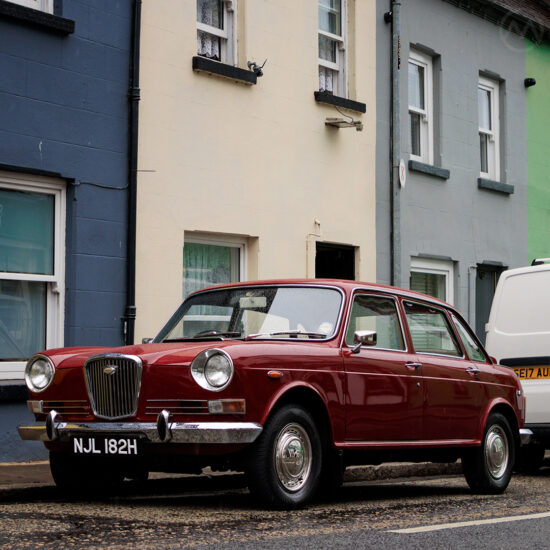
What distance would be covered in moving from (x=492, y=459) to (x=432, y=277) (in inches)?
313

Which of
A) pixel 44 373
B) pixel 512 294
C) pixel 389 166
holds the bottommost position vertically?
pixel 44 373

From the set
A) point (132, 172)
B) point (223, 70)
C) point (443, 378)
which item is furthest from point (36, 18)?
point (443, 378)

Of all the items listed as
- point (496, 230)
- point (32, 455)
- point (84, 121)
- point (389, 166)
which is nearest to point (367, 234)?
point (389, 166)

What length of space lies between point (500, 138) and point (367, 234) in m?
4.63

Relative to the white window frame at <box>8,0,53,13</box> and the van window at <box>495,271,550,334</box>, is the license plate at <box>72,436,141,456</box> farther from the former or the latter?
the van window at <box>495,271,550,334</box>

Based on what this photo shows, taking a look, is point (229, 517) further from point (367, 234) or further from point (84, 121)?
point (367, 234)

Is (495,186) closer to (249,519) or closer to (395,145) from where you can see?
(395,145)

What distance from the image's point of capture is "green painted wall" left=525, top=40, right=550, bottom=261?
19.6m

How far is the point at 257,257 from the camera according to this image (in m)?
13.7

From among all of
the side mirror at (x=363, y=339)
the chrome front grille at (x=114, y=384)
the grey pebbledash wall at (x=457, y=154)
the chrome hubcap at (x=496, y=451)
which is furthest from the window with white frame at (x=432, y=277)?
the chrome front grille at (x=114, y=384)

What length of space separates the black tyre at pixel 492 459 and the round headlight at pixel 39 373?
3.71m

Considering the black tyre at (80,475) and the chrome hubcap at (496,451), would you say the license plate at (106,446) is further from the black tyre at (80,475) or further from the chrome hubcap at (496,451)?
the chrome hubcap at (496,451)

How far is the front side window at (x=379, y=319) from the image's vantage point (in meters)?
8.63

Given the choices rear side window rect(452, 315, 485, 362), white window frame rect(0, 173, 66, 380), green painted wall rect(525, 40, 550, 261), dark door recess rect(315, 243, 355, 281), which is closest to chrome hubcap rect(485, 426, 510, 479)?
rear side window rect(452, 315, 485, 362)
